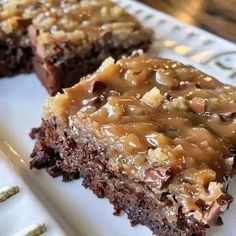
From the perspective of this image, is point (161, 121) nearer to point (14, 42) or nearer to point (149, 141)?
point (149, 141)

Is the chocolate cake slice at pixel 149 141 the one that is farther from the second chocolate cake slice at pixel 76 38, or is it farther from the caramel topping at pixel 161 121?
the second chocolate cake slice at pixel 76 38

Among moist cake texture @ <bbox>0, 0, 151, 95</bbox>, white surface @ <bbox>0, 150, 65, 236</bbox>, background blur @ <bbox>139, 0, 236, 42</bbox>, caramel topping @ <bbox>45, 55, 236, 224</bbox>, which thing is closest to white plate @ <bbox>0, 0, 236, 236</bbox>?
white surface @ <bbox>0, 150, 65, 236</bbox>

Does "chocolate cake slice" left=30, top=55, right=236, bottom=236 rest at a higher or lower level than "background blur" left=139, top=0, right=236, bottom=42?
higher

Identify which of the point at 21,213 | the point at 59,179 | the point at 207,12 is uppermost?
the point at 21,213

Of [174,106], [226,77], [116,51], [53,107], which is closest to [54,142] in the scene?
[53,107]

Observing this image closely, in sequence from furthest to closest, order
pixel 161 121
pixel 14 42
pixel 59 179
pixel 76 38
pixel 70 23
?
pixel 14 42 < pixel 70 23 < pixel 76 38 < pixel 59 179 < pixel 161 121

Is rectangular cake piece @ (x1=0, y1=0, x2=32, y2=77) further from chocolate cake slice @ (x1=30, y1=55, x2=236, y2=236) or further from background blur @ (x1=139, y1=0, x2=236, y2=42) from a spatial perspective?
background blur @ (x1=139, y1=0, x2=236, y2=42)

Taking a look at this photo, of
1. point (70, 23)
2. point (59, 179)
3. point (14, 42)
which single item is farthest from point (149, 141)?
point (14, 42)
